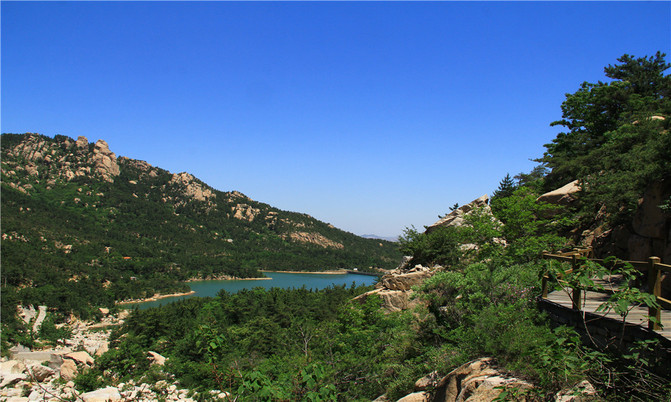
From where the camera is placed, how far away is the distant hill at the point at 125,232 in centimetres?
6944

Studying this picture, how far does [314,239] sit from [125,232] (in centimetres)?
7384

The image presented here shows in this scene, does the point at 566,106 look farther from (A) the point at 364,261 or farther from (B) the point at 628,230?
(A) the point at 364,261

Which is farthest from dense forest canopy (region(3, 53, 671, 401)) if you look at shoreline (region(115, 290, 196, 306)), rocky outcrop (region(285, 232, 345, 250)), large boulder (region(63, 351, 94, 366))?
rocky outcrop (region(285, 232, 345, 250))

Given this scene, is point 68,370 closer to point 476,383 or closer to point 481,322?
point 481,322

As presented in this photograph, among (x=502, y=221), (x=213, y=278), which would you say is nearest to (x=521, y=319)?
(x=502, y=221)

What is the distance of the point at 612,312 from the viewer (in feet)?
18.9

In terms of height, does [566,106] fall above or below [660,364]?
above

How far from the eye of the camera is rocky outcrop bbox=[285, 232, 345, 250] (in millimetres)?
157625

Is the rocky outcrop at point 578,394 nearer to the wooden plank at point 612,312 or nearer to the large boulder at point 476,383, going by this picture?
the large boulder at point 476,383

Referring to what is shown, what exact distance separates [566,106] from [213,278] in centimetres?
9915

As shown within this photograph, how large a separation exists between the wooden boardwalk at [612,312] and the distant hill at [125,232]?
213ft

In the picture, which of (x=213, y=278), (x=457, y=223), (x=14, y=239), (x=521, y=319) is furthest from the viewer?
(x=213, y=278)

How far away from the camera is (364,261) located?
141375 millimetres

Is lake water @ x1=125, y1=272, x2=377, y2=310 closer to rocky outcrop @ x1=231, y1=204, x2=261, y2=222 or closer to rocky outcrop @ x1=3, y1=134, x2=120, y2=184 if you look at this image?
rocky outcrop @ x1=231, y1=204, x2=261, y2=222
